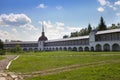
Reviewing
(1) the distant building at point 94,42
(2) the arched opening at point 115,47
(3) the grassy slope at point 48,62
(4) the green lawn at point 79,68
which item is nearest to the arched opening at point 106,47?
(1) the distant building at point 94,42

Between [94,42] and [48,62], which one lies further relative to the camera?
[94,42]

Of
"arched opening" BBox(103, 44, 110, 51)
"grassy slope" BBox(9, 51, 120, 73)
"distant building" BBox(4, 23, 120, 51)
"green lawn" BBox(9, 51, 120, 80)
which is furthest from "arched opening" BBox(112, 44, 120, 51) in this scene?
"green lawn" BBox(9, 51, 120, 80)

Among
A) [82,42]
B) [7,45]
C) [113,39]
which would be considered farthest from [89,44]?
[7,45]

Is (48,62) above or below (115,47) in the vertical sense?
below

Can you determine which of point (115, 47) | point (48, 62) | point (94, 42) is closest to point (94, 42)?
point (94, 42)

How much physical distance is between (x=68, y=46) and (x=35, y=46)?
4698cm

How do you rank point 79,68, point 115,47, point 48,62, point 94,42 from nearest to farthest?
point 79,68 → point 48,62 → point 115,47 → point 94,42

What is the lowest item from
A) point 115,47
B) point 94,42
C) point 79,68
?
point 79,68

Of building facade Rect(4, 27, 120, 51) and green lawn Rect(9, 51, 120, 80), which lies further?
building facade Rect(4, 27, 120, 51)

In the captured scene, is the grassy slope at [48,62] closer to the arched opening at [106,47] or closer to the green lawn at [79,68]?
the green lawn at [79,68]

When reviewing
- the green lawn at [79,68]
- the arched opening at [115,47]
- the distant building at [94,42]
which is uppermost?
the distant building at [94,42]

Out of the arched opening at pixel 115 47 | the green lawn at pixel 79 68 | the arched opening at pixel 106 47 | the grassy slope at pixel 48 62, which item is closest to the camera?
the green lawn at pixel 79 68

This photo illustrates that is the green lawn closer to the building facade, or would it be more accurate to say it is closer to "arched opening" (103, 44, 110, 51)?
the building facade

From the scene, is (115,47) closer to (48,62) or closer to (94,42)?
(94,42)
